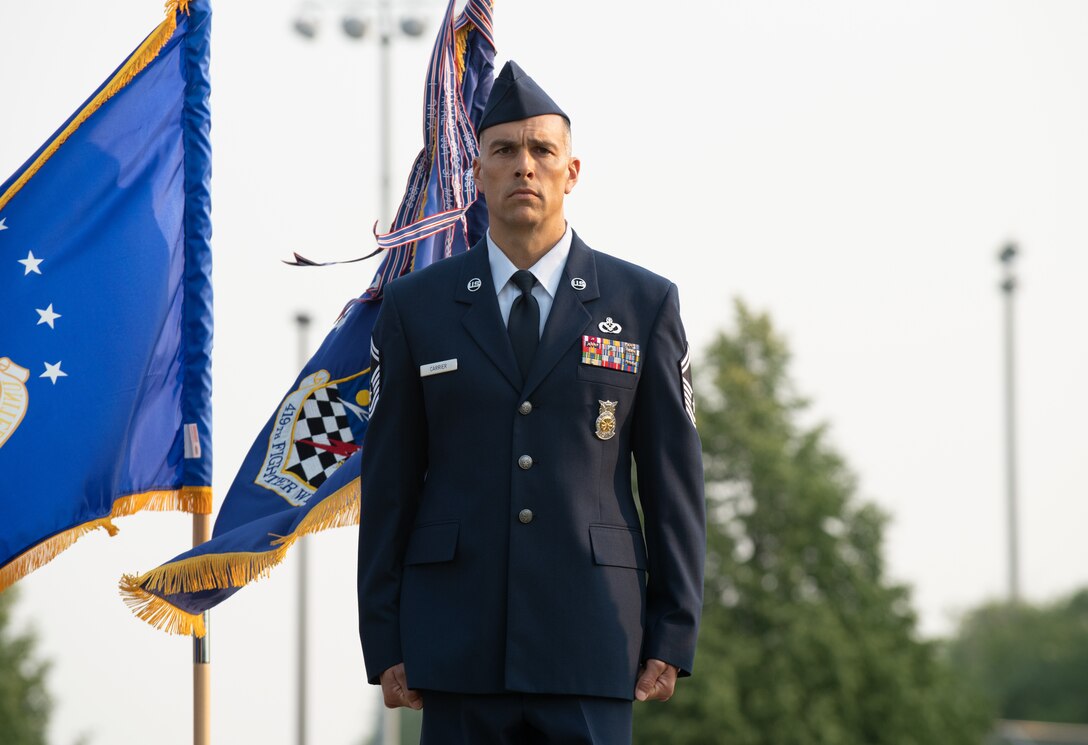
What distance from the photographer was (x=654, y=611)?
418 cm

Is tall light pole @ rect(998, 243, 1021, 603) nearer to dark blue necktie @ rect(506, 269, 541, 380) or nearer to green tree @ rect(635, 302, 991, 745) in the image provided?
green tree @ rect(635, 302, 991, 745)

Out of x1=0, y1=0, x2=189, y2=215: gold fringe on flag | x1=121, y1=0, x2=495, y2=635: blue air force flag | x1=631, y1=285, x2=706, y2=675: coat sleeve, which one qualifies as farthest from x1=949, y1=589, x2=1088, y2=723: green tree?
x1=631, y1=285, x2=706, y2=675: coat sleeve

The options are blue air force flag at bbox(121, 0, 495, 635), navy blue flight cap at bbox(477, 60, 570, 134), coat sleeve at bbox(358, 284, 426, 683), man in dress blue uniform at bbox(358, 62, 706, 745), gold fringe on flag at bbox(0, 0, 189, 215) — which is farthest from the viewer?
gold fringe on flag at bbox(0, 0, 189, 215)

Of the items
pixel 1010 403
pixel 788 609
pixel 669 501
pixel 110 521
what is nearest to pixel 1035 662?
pixel 1010 403

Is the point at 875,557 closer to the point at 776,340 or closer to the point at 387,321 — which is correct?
the point at 776,340

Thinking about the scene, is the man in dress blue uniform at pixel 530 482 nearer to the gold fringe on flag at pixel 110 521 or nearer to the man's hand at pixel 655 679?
the man's hand at pixel 655 679

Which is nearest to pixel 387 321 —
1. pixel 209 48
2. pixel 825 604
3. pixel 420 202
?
pixel 420 202

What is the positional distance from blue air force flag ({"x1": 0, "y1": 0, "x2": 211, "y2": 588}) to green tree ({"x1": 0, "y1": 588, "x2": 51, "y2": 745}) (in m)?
25.4

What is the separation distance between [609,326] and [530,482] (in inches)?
18.3

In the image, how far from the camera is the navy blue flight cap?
430cm

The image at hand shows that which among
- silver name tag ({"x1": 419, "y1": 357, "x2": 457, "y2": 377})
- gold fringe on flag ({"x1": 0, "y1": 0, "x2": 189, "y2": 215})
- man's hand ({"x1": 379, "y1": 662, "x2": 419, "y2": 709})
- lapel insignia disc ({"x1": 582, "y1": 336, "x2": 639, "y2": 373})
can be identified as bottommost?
man's hand ({"x1": 379, "y1": 662, "x2": 419, "y2": 709})

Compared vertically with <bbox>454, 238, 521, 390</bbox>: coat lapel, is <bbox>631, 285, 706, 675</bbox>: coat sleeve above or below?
below

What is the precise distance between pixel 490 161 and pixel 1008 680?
1292 inches

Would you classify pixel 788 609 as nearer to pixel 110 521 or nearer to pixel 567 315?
pixel 110 521
